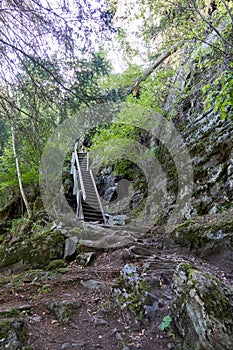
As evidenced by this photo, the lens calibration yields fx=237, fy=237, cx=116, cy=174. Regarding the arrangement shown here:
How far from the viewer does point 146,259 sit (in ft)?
12.7

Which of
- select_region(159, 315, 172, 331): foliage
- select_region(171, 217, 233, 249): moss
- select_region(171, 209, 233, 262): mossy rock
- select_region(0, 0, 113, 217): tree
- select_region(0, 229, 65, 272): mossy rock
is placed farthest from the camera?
select_region(0, 229, 65, 272): mossy rock

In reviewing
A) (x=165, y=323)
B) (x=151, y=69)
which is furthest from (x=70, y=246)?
(x=151, y=69)

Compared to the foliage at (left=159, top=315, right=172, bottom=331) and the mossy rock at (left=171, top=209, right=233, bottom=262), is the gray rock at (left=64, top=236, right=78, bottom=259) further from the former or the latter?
the foliage at (left=159, top=315, right=172, bottom=331)

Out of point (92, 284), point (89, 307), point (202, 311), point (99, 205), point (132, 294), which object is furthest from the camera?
point (99, 205)

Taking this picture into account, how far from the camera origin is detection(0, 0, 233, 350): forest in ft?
7.16

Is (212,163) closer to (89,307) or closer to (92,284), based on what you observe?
(92,284)

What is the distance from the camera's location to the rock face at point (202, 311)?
5.73 feet

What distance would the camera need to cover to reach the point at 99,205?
27.4 feet

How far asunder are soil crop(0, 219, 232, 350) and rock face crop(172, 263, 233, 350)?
6.7 inches

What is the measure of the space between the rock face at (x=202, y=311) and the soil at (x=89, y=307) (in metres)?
0.17

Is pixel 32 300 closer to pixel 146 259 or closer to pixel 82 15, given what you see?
pixel 146 259

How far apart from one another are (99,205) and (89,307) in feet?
18.4

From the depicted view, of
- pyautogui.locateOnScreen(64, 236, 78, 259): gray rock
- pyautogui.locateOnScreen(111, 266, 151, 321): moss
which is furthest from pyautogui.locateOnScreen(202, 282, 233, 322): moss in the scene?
pyautogui.locateOnScreen(64, 236, 78, 259): gray rock

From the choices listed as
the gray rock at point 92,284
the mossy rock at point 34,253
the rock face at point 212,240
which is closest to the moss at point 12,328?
the gray rock at point 92,284
